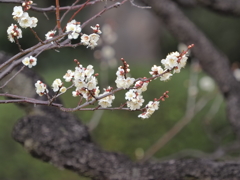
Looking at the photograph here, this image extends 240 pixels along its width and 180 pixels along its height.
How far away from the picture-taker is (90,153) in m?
1.85

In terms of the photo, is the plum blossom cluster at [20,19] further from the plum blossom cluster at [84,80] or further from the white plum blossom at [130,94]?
the white plum blossom at [130,94]

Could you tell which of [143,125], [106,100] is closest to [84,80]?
[106,100]

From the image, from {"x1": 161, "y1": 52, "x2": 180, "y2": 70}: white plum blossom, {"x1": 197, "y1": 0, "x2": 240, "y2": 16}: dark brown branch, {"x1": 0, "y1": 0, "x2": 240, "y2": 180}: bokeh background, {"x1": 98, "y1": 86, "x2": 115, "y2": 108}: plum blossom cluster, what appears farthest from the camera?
{"x1": 0, "y1": 0, "x2": 240, "y2": 180}: bokeh background

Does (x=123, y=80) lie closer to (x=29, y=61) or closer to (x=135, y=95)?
(x=135, y=95)

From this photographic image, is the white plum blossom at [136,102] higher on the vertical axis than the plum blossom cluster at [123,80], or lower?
lower

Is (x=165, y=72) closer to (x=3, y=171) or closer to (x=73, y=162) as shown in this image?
(x=73, y=162)

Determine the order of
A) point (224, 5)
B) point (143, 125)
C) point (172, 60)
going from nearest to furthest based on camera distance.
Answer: point (172, 60) < point (224, 5) < point (143, 125)

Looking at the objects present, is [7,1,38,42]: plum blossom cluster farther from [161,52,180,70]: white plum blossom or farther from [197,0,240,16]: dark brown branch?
[197,0,240,16]: dark brown branch

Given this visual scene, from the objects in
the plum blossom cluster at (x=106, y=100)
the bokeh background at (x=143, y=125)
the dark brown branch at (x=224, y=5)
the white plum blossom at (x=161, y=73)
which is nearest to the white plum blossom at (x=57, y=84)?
the plum blossom cluster at (x=106, y=100)

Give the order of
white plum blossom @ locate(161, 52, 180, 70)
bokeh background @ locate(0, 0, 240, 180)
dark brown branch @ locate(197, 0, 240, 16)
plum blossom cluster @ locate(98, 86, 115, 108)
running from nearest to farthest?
white plum blossom @ locate(161, 52, 180, 70) < plum blossom cluster @ locate(98, 86, 115, 108) < dark brown branch @ locate(197, 0, 240, 16) < bokeh background @ locate(0, 0, 240, 180)

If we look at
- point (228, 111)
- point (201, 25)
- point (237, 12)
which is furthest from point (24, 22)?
point (201, 25)

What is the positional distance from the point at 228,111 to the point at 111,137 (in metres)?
1.85

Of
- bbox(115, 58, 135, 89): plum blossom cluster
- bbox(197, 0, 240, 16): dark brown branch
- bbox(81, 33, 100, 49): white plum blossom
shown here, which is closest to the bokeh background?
bbox(197, 0, 240, 16): dark brown branch

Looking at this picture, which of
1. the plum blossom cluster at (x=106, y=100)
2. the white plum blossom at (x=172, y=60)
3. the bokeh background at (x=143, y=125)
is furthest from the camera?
the bokeh background at (x=143, y=125)
